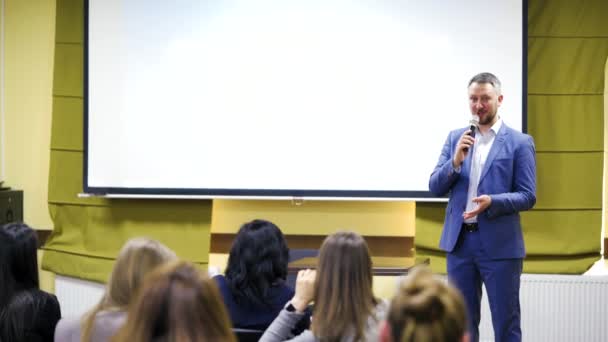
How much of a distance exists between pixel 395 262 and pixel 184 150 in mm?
1442

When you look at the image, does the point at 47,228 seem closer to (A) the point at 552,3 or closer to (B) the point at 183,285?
(A) the point at 552,3

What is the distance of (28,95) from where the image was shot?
5211 mm

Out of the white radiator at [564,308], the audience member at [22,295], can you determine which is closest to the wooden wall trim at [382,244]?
the white radiator at [564,308]

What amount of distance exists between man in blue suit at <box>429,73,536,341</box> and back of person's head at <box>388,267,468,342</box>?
6.75 ft

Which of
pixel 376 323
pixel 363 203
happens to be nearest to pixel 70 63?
pixel 363 203

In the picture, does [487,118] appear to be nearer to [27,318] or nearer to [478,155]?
[478,155]

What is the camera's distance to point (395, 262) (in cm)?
425

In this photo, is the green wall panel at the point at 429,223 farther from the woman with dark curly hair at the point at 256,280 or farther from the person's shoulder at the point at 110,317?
the person's shoulder at the point at 110,317

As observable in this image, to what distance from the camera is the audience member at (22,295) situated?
8.02 ft

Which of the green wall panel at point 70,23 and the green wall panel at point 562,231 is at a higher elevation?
the green wall panel at point 70,23

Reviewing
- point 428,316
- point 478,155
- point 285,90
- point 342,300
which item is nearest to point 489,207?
point 478,155

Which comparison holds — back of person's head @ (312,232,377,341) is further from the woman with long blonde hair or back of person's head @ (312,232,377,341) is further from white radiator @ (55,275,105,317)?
white radiator @ (55,275,105,317)

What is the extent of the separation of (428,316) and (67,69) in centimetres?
414

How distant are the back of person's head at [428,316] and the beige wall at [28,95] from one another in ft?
13.9
